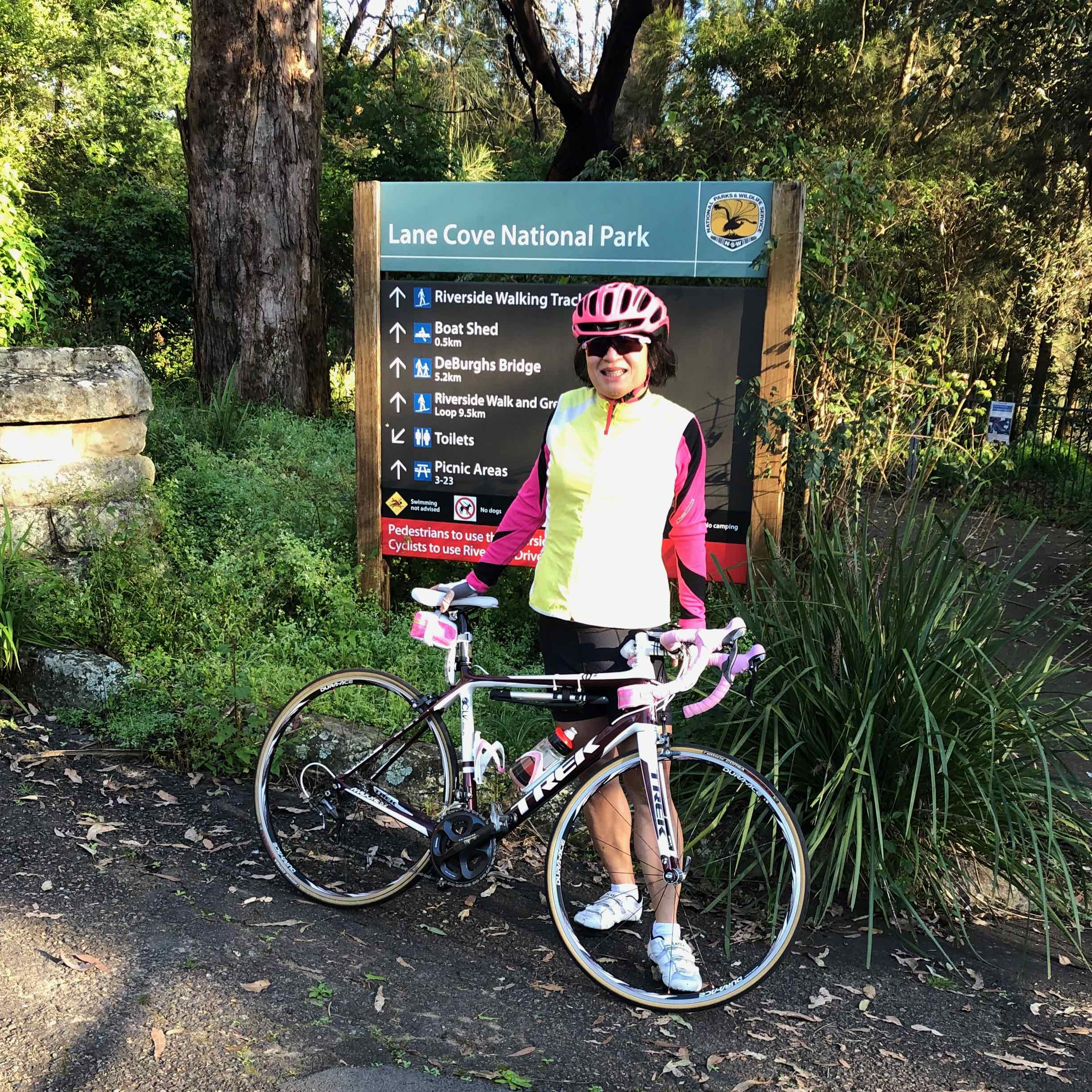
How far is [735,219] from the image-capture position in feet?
15.3

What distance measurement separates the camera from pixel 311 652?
205 inches

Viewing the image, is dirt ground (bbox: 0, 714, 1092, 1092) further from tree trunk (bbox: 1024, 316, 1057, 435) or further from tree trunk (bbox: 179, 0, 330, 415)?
tree trunk (bbox: 1024, 316, 1057, 435)

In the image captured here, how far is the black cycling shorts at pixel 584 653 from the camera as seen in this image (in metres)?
3.27

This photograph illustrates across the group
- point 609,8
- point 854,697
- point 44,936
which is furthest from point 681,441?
point 609,8

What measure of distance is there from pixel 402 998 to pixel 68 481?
365 centimetres

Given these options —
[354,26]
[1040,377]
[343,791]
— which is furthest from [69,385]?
[354,26]

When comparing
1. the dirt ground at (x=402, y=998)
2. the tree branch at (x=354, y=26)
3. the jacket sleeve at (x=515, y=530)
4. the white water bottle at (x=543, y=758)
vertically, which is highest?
the tree branch at (x=354, y=26)

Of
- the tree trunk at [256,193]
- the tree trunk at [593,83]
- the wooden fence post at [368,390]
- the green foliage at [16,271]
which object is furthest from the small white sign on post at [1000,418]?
the green foliage at [16,271]

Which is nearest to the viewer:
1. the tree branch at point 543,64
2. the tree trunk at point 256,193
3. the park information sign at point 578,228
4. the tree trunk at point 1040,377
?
the park information sign at point 578,228

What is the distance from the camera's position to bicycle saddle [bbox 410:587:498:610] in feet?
10.9

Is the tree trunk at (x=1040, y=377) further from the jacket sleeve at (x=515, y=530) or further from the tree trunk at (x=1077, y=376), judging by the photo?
the jacket sleeve at (x=515, y=530)

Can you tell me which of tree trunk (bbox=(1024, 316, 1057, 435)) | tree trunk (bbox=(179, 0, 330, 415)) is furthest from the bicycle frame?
tree trunk (bbox=(1024, 316, 1057, 435))

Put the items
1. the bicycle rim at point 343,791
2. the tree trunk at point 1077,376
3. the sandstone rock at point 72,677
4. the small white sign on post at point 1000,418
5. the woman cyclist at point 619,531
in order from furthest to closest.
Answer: the tree trunk at point 1077,376 → the small white sign on post at point 1000,418 → the sandstone rock at point 72,677 → the bicycle rim at point 343,791 → the woman cyclist at point 619,531

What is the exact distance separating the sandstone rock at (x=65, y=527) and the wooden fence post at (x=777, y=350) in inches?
129
